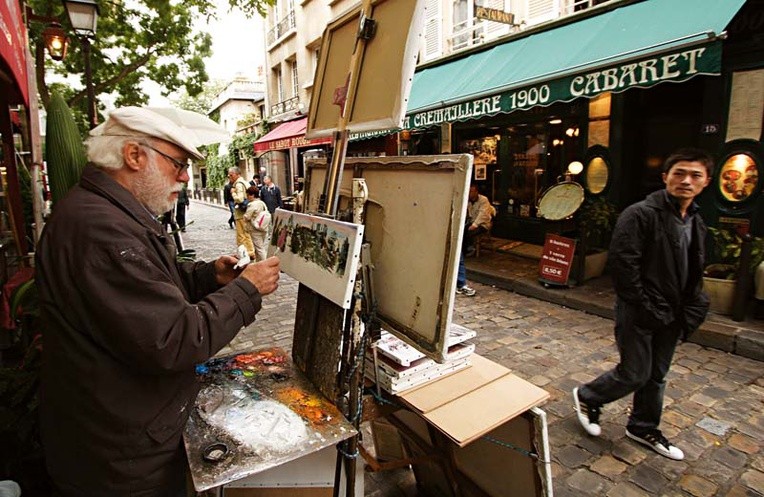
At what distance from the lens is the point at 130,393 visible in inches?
55.8

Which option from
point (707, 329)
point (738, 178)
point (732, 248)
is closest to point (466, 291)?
point (707, 329)

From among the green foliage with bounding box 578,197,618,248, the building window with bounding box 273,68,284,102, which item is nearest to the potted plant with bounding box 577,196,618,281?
the green foliage with bounding box 578,197,618,248

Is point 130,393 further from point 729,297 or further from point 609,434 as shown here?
point 729,297

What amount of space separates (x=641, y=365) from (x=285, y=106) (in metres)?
19.1

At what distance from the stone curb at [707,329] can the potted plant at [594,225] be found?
687 mm

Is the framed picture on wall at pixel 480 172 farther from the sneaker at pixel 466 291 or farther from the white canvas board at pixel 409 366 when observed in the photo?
the white canvas board at pixel 409 366

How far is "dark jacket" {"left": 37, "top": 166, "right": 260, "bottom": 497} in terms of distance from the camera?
1322 mm

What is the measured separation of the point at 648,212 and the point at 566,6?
663 cm

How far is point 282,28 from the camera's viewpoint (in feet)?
63.4

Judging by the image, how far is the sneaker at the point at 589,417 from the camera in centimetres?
318

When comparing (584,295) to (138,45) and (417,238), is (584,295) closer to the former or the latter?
(417,238)

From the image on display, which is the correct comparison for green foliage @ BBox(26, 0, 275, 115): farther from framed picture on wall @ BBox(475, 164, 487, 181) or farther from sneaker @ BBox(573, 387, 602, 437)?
sneaker @ BBox(573, 387, 602, 437)

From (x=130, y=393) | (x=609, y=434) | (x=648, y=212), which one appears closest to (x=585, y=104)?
(x=648, y=212)

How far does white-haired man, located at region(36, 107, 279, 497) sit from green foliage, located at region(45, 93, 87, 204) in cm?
145
